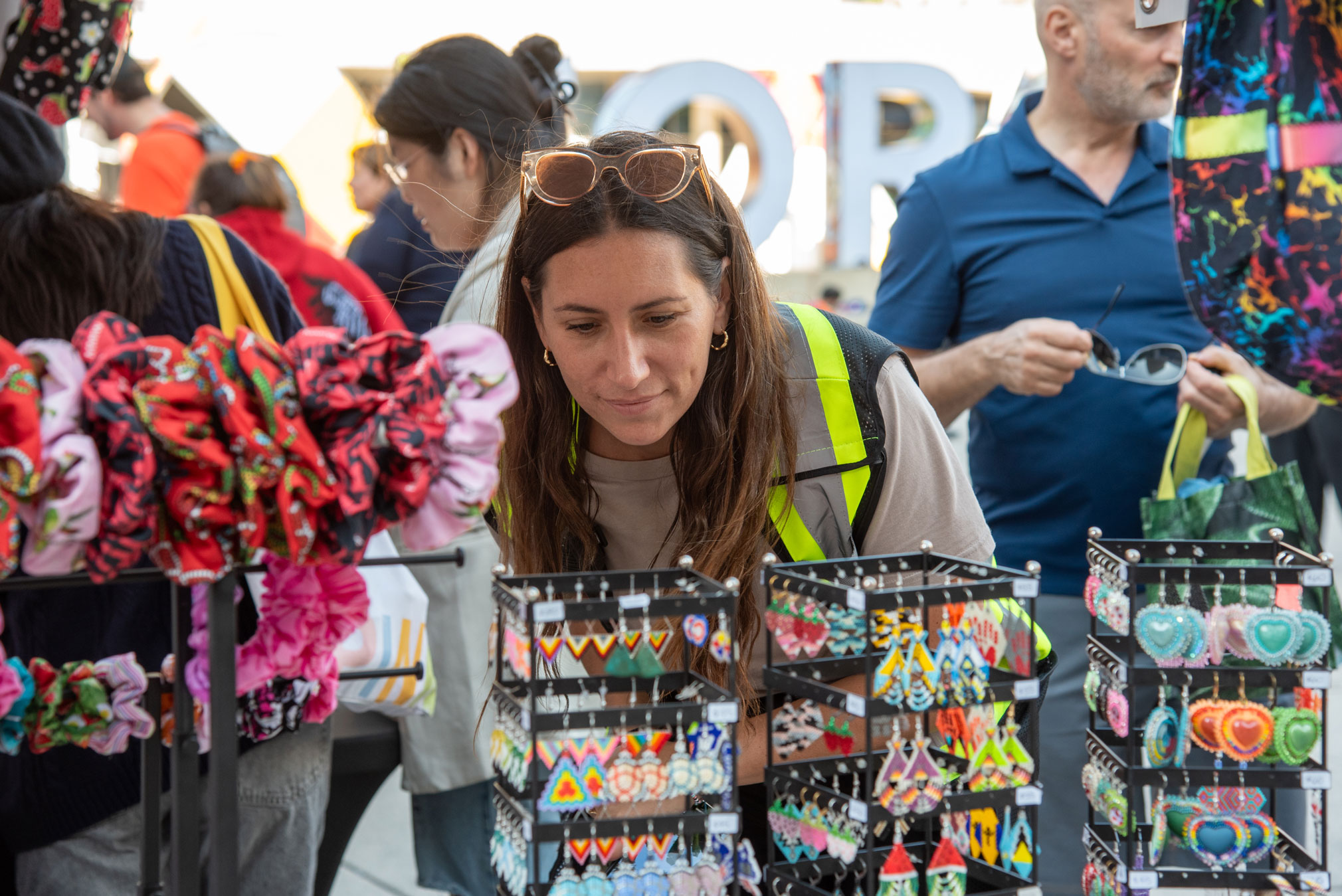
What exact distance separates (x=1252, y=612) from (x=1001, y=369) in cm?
103

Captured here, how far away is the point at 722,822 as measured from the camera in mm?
1016

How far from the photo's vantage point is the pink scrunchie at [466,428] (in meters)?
0.93

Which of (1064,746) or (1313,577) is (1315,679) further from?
(1064,746)

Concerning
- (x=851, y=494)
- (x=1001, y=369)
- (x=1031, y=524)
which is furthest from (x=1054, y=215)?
(x=851, y=494)

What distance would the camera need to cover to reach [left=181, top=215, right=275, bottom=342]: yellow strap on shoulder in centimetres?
165

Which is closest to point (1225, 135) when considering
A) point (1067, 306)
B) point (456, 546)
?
point (1067, 306)

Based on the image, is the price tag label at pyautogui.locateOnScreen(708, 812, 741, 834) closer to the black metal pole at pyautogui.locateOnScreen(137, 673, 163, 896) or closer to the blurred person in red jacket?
the black metal pole at pyautogui.locateOnScreen(137, 673, 163, 896)

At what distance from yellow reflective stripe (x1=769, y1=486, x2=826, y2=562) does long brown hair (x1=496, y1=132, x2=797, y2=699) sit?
2 cm

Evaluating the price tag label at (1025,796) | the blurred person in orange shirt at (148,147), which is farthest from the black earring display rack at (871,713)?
the blurred person in orange shirt at (148,147)

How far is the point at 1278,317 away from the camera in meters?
1.09

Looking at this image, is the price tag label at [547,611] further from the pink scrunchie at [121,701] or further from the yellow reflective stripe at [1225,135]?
the yellow reflective stripe at [1225,135]

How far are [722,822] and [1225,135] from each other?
0.78 meters

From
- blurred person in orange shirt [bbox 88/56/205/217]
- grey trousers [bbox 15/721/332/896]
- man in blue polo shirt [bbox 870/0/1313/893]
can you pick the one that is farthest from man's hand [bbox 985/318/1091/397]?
blurred person in orange shirt [bbox 88/56/205/217]

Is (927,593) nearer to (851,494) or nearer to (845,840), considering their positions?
(845,840)
